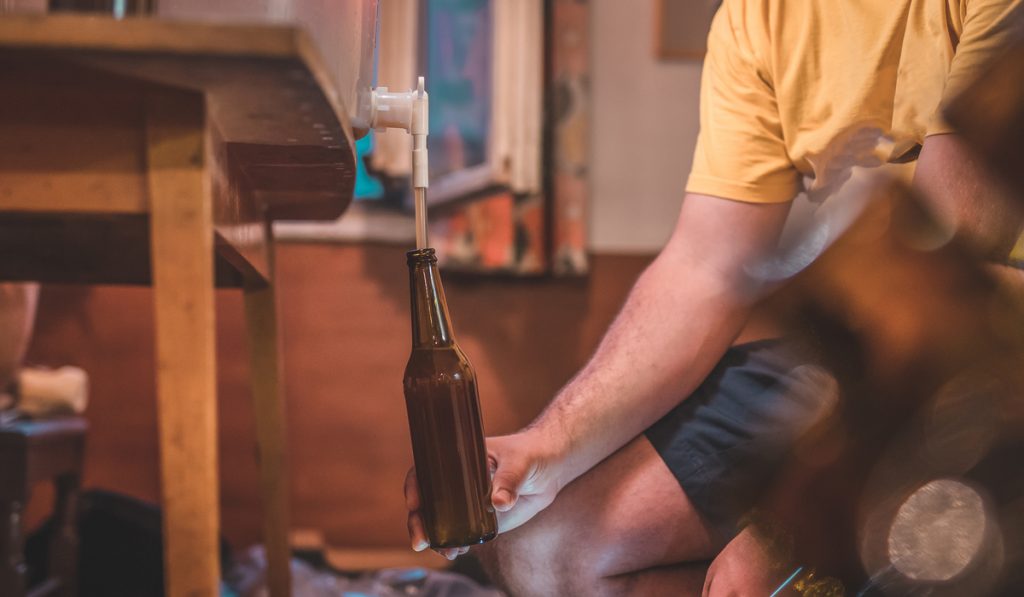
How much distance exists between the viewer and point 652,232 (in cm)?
224

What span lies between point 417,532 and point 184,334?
0.27m

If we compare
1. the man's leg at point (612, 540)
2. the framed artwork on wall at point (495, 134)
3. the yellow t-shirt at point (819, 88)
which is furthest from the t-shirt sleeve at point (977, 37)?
the framed artwork on wall at point (495, 134)

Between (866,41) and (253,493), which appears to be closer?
(866,41)

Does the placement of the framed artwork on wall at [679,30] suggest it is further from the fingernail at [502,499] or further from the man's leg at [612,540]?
the fingernail at [502,499]

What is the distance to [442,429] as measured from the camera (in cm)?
70

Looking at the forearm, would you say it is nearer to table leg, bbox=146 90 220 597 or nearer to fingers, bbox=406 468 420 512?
fingers, bbox=406 468 420 512

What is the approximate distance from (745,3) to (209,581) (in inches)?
35.9

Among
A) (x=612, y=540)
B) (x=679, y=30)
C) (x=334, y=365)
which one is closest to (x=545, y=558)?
(x=612, y=540)

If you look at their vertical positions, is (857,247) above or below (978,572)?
above

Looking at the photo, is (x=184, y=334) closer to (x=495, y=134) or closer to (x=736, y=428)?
(x=736, y=428)

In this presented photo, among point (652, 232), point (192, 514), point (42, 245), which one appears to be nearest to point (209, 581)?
point (192, 514)

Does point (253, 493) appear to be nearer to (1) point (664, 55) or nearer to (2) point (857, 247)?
(1) point (664, 55)

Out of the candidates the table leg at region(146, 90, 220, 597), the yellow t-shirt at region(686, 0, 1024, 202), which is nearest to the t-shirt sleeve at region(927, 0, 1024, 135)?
the yellow t-shirt at region(686, 0, 1024, 202)

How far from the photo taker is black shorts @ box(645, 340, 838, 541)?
0.79 meters
